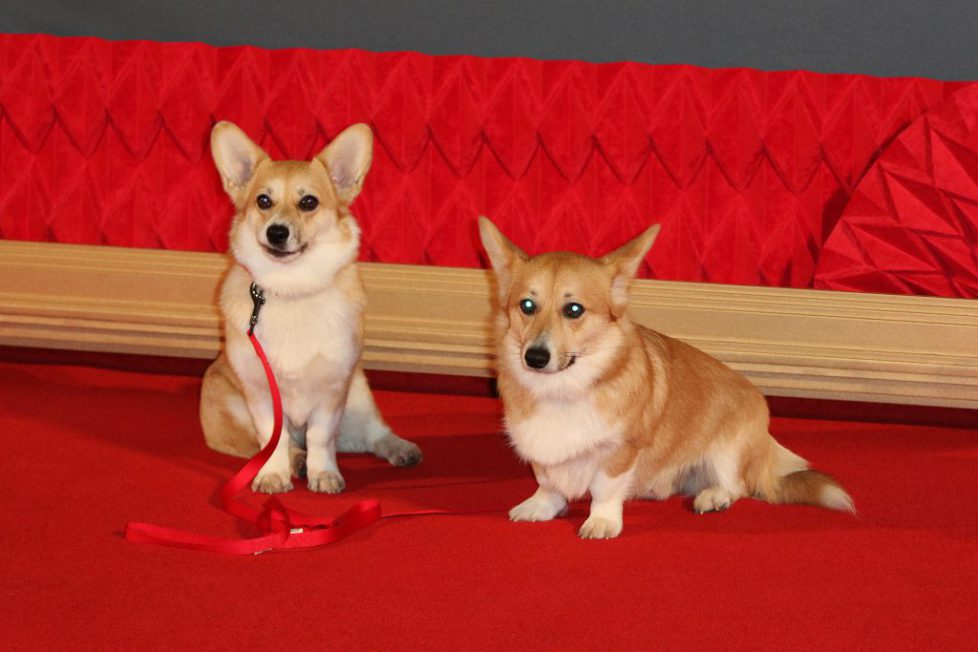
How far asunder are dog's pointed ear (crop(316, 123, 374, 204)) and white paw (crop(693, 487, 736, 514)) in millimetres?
1153

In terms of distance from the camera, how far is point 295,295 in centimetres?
249

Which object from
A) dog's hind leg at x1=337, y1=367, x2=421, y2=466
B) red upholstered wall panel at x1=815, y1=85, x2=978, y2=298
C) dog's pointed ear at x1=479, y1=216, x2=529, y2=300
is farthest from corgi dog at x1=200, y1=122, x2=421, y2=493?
red upholstered wall panel at x1=815, y1=85, x2=978, y2=298

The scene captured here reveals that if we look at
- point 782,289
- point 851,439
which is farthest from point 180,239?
point 851,439

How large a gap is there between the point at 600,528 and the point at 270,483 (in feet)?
2.66

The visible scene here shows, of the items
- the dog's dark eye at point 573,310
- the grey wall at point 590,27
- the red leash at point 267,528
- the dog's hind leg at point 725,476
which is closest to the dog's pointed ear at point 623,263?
the dog's dark eye at point 573,310

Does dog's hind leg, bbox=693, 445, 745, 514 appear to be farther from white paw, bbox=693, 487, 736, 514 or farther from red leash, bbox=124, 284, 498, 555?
red leash, bbox=124, 284, 498, 555

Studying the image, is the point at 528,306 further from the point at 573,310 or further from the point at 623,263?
the point at 623,263

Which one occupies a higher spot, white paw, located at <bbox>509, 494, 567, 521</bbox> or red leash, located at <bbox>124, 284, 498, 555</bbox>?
white paw, located at <bbox>509, 494, 567, 521</bbox>

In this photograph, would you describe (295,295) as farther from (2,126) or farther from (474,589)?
(2,126)

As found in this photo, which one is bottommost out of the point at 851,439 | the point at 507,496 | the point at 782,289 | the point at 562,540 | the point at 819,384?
the point at 562,540

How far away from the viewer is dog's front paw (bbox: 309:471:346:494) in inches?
94.7

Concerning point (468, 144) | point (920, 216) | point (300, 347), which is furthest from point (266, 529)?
point (920, 216)

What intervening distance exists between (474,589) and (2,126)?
275cm

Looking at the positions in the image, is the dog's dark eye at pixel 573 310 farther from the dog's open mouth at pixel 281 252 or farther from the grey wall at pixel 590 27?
the grey wall at pixel 590 27
